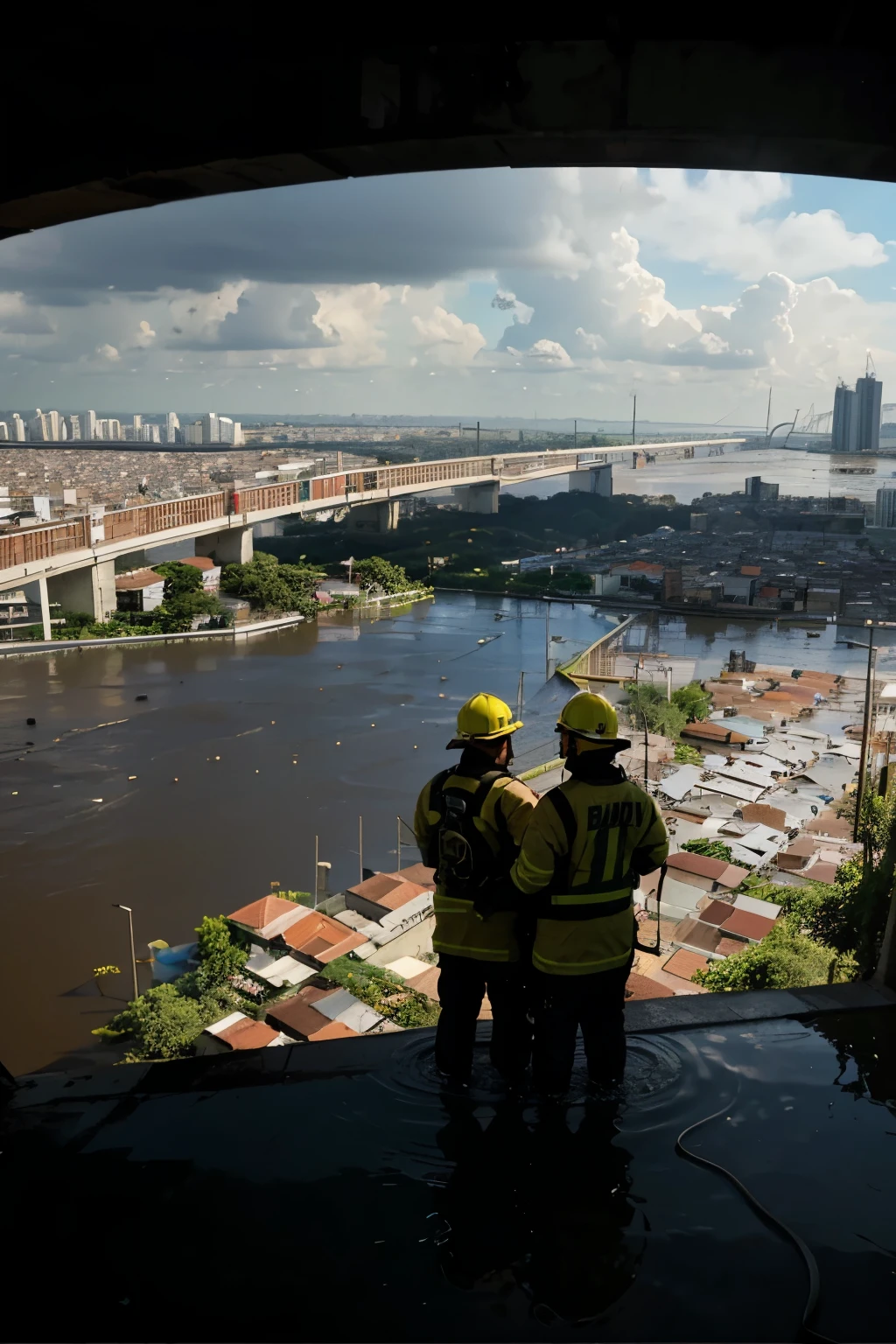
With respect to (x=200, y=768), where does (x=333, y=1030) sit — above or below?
above

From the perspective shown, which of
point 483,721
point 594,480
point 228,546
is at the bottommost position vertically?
point 228,546

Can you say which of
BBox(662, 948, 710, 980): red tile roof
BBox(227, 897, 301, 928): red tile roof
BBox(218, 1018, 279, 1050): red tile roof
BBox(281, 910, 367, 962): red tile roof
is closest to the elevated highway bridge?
BBox(227, 897, 301, 928): red tile roof

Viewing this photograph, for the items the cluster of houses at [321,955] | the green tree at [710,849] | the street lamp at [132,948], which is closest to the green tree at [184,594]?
the street lamp at [132,948]

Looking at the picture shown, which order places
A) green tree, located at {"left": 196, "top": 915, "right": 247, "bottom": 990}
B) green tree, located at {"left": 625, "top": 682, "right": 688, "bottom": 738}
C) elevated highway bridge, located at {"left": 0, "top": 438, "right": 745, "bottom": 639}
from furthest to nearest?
elevated highway bridge, located at {"left": 0, "top": 438, "right": 745, "bottom": 639} → green tree, located at {"left": 625, "top": 682, "right": 688, "bottom": 738} → green tree, located at {"left": 196, "top": 915, "right": 247, "bottom": 990}

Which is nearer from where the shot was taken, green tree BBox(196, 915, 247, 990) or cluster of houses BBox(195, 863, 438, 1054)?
cluster of houses BBox(195, 863, 438, 1054)

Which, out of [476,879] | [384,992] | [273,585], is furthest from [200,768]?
[476,879]

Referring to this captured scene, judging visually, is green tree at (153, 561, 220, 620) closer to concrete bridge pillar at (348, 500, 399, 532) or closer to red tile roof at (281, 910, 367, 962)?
concrete bridge pillar at (348, 500, 399, 532)

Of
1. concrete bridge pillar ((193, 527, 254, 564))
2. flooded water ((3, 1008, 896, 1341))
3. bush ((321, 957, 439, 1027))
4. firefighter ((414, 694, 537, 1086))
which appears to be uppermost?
firefighter ((414, 694, 537, 1086))

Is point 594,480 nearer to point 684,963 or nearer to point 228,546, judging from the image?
point 228,546

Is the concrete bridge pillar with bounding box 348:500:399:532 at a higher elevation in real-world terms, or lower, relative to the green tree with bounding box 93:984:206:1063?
higher
